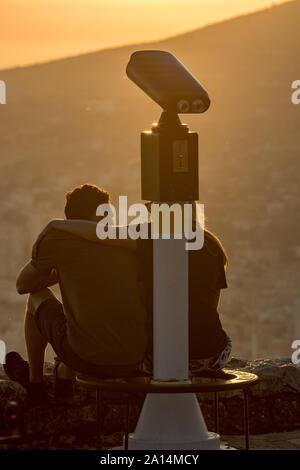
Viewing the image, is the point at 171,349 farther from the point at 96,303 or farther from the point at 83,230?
the point at 83,230

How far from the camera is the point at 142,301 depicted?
5.72 m

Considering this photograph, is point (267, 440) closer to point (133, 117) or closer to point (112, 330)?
point (112, 330)

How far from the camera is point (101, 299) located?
18.6 ft

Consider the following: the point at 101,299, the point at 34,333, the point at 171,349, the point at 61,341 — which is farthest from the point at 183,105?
the point at 34,333

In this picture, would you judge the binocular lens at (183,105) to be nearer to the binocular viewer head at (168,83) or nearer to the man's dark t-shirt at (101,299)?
the binocular viewer head at (168,83)

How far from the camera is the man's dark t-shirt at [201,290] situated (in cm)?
571

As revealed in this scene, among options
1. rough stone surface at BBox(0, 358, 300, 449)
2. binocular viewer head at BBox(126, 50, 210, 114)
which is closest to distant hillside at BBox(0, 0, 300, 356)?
rough stone surface at BBox(0, 358, 300, 449)

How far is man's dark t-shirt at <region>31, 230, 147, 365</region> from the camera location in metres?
5.66

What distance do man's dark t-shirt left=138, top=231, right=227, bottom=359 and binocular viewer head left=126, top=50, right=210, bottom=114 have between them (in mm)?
645

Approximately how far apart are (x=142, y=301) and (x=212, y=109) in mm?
53566

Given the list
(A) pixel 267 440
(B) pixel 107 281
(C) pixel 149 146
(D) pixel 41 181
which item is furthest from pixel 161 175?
(D) pixel 41 181

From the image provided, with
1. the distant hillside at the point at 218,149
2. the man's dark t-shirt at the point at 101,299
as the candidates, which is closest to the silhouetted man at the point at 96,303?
the man's dark t-shirt at the point at 101,299
